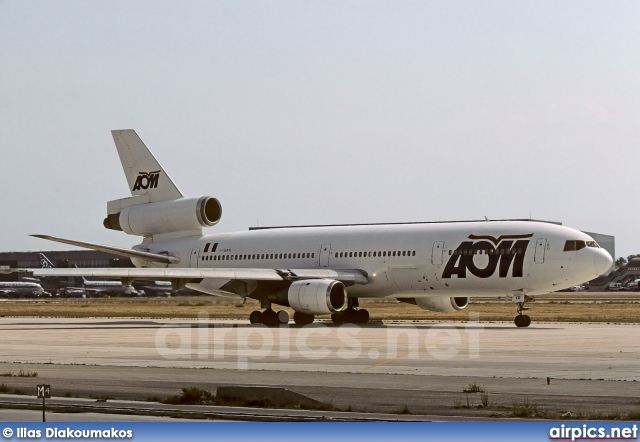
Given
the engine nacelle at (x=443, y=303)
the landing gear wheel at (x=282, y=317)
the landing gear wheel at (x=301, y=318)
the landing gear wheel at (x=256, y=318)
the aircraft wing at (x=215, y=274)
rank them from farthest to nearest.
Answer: the engine nacelle at (x=443, y=303) < the landing gear wheel at (x=256, y=318) < the landing gear wheel at (x=282, y=317) < the landing gear wheel at (x=301, y=318) < the aircraft wing at (x=215, y=274)

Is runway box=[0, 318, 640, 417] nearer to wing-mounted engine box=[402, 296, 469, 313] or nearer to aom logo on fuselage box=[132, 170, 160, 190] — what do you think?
wing-mounted engine box=[402, 296, 469, 313]

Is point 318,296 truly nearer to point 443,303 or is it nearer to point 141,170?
point 443,303

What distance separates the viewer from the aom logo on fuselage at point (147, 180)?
55250 millimetres

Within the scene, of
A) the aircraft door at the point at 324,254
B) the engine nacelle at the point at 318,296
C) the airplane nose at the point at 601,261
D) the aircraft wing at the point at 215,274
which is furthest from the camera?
the aircraft door at the point at 324,254

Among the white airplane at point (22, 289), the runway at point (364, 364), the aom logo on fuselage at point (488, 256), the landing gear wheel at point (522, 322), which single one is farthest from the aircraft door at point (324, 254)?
the white airplane at point (22, 289)

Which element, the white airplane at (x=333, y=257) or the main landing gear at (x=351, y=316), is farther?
the main landing gear at (x=351, y=316)

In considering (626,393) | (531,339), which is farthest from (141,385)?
(531,339)

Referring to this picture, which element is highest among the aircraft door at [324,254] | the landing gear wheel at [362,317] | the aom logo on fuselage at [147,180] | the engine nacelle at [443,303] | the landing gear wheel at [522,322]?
the aom logo on fuselage at [147,180]

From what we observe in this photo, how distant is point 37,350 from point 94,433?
17.1 meters

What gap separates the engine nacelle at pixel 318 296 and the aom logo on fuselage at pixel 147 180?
13.4 meters

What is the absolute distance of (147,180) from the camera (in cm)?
5556

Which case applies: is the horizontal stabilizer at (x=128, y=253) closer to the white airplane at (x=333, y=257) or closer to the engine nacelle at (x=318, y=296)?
the white airplane at (x=333, y=257)

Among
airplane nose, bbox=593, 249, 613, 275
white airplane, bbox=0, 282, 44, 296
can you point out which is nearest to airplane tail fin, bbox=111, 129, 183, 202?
airplane nose, bbox=593, 249, 613, 275
